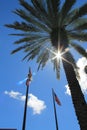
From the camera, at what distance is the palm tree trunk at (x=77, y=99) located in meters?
15.7

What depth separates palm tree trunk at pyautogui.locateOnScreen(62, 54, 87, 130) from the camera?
15741 mm

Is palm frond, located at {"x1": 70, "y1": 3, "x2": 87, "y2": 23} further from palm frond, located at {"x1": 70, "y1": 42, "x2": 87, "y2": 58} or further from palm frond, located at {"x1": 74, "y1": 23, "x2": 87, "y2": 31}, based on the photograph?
palm frond, located at {"x1": 70, "y1": 42, "x2": 87, "y2": 58}

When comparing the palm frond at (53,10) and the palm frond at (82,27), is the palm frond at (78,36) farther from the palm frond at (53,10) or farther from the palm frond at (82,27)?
the palm frond at (53,10)

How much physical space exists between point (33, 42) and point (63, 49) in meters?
4.22

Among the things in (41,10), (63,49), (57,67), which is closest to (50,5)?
(41,10)

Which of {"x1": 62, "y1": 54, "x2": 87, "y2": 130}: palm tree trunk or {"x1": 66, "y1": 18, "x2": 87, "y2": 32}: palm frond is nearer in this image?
{"x1": 62, "y1": 54, "x2": 87, "y2": 130}: palm tree trunk

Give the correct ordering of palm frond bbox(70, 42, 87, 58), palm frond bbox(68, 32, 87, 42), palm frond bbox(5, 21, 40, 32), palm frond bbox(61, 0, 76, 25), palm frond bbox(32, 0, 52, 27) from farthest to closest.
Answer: palm frond bbox(70, 42, 87, 58) → palm frond bbox(68, 32, 87, 42) → palm frond bbox(5, 21, 40, 32) → palm frond bbox(32, 0, 52, 27) → palm frond bbox(61, 0, 76, 25)

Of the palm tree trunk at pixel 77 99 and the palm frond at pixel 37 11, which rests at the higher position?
the palm frond at pixel 37 11

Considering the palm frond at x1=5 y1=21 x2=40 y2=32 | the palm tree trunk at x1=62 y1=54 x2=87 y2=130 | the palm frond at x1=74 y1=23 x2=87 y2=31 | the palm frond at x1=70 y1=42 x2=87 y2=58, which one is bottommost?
the palm tree trunk at x1=62 y1=54 x2=87 y2=130

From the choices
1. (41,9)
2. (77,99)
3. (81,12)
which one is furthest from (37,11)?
(77,99)

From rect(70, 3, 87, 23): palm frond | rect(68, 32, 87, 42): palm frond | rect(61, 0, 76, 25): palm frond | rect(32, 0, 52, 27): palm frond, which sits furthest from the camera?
rect(68, 32, 87, 42): palm frond

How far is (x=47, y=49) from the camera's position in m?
23.9

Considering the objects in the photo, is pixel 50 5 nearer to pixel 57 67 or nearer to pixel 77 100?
pixel 57 67

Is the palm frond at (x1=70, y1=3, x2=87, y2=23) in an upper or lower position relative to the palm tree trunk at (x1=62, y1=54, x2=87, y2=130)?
upper
